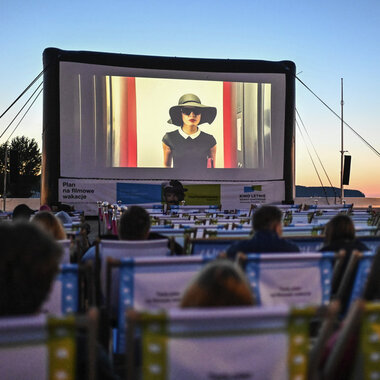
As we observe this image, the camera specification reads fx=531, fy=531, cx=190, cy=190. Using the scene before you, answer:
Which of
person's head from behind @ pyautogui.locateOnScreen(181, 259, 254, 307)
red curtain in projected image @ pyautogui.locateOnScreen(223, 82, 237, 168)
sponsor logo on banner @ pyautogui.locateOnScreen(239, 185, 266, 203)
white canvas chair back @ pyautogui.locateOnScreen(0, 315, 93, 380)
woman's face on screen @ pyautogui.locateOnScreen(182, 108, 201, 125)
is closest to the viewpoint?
white canvas chair back @ pyautogui.locateOnScreen(0, 315, 93, 380)

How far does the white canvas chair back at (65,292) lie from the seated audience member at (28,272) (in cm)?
61

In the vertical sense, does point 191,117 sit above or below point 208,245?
→ above

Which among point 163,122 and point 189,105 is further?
point 189,105

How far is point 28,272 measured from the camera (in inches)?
56.9

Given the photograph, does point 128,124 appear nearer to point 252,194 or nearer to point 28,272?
point 252,194

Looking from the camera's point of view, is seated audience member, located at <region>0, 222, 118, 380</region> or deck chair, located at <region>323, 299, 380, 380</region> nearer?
deck chair, located at <region>323, 299, 380, 380</region>

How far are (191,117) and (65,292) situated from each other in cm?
1515

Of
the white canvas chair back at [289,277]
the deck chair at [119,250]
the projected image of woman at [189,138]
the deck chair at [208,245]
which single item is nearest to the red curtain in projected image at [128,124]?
the projected image of woman at [189,138]

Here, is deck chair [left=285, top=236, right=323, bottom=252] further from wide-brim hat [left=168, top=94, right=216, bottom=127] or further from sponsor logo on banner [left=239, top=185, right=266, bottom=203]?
sponsor logo on banner [left=239, top=185, right=266, bottom=203]

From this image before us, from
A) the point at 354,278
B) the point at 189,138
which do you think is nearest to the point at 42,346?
the point at 354,278

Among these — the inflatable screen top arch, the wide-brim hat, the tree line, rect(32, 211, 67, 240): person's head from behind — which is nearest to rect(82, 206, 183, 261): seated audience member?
rect(32, 211, 67, 240): person's head from behind

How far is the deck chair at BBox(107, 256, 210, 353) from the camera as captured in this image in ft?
7.16

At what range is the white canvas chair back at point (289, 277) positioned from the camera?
90.7 inches

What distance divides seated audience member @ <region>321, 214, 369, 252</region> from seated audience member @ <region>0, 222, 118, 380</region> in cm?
200
